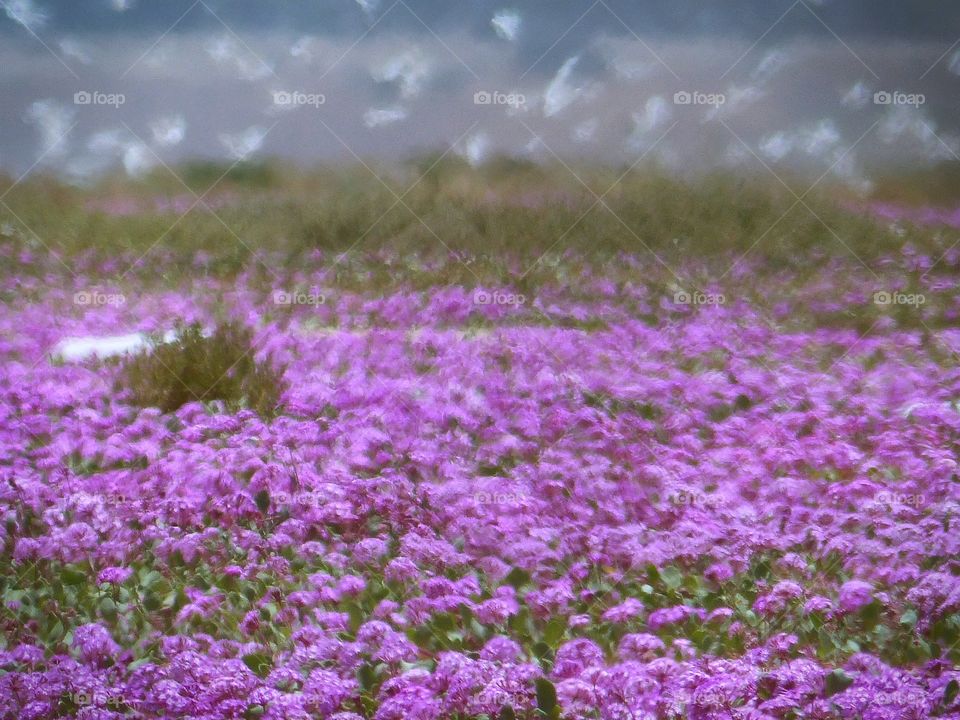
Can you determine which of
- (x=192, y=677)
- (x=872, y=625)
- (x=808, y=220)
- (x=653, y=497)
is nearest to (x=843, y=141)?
(x=808, y=220)

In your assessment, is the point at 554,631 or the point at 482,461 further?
the point at 482,461

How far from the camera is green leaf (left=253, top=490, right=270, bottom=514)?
3751 millimetres

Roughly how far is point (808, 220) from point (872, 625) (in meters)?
1.94

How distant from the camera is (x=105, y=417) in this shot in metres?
4.27

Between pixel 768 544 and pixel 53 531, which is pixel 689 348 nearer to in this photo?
pixel 768 544
